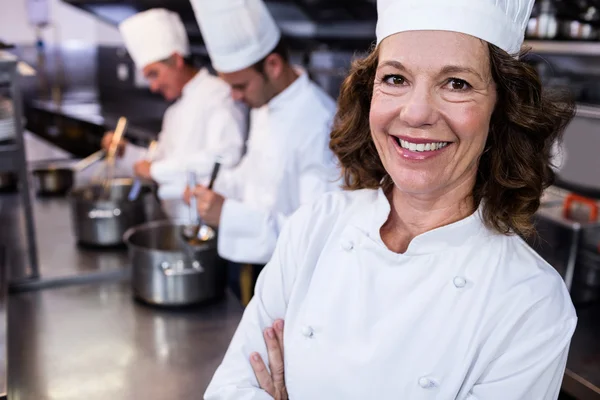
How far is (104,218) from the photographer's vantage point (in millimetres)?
2025

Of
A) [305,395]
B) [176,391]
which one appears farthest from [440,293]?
[176,391]

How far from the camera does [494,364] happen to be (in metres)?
0.94

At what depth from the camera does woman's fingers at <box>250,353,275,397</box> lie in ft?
3.74

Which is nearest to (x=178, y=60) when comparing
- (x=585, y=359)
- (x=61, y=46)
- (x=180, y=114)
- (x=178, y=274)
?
(x=180, y=114)

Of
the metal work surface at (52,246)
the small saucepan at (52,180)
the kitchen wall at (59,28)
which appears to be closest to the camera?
the metal work surface at (52,246)

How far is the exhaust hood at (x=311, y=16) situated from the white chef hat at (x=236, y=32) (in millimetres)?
1141

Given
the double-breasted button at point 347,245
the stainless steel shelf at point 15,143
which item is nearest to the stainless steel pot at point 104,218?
the stainless steel shelf at point 15,143

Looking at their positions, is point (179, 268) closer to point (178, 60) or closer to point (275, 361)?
point (275, 361)

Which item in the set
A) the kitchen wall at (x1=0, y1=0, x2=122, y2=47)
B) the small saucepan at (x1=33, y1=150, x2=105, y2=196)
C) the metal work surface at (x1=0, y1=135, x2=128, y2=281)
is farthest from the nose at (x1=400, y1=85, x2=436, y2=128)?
the kitchen wall at (x1=0, y1=0, x2=122, y2=47)

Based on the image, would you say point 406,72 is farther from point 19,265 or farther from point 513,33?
point 19,265

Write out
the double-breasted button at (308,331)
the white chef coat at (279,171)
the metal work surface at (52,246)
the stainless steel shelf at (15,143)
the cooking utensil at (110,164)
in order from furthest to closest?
→ the cooking utensil at (110,164) → the metal work surface at (52,246) → the white chef coat at (279,171) → the stainless steel shelf at (15,143) → the double-breasted button at (308,331)

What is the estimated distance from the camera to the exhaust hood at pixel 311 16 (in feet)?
10.9

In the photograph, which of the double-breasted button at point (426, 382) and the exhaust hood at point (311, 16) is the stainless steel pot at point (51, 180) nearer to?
the exhaust hood at point (311, 16)

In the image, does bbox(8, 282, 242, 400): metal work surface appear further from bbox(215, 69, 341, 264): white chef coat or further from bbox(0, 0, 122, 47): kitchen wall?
bbox(0, 0, 122, 47): kitchen wall
